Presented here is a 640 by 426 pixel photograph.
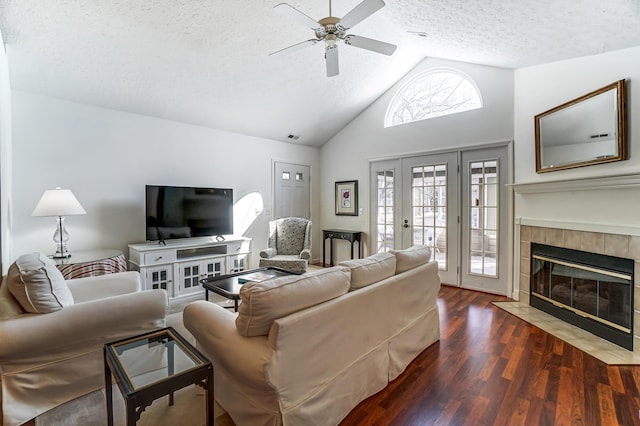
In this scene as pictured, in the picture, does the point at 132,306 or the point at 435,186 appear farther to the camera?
the point at 435,186

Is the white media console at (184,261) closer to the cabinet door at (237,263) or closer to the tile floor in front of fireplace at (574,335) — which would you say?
the cabinet door at (237,263)

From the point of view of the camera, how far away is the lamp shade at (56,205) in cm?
283

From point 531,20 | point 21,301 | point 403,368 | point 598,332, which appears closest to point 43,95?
point 21,301

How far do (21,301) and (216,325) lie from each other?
1.19m

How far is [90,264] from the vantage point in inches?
117

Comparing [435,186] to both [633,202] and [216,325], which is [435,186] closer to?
[633,202]

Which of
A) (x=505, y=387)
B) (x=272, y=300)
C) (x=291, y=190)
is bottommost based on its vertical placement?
(x=505, y=387)

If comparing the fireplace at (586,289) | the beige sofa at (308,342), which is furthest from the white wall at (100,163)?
the fireplace at (586,289)

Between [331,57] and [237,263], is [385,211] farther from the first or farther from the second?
[331,57]

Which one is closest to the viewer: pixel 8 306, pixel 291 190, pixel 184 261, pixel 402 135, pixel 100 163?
pixel 8 306

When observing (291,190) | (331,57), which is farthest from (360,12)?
(291,190)

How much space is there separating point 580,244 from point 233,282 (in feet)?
11.6

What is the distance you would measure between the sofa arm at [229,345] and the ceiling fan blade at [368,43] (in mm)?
2299

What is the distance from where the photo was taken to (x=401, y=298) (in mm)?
2260
